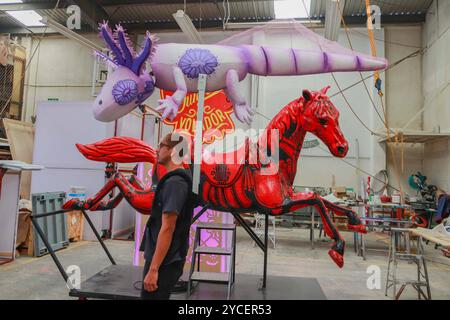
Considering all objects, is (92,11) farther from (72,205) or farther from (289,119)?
(289,119)

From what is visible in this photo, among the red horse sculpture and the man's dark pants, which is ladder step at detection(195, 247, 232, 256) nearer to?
the red horse sculpture

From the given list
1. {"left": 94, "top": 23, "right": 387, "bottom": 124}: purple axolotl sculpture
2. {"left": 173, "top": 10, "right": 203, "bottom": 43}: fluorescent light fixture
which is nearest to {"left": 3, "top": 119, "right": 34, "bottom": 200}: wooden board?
{"left": 173, "top": 10, "right": 203, "bottom": 43}: fluorescent light fixture

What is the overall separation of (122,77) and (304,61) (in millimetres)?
1094

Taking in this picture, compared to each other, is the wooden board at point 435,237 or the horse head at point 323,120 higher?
the horse head at point 323,120

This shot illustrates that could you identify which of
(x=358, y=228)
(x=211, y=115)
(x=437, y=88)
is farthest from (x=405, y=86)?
(x=358, y=228)

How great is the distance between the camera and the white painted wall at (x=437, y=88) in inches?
252

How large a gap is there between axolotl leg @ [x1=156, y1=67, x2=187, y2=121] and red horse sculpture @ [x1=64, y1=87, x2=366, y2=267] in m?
0.28

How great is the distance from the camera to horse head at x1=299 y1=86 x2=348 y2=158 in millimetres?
1896

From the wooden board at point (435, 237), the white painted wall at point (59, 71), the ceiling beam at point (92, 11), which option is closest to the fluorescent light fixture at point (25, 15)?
the ceiling beam at point (92, 11)

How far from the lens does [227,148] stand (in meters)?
2.10

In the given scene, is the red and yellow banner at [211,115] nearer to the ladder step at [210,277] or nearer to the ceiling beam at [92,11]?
the ladder step at [210,277]

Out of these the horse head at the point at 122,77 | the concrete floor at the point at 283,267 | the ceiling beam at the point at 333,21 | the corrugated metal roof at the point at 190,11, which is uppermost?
the corrugated metal roof at the point at 190,11

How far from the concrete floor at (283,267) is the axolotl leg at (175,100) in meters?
2.43
